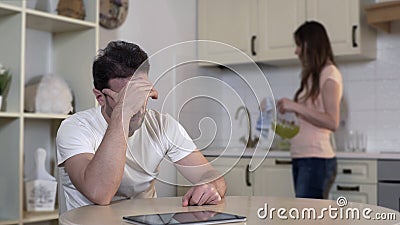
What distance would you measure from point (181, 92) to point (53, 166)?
5.53ft

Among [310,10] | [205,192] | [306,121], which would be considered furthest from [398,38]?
[205,192]

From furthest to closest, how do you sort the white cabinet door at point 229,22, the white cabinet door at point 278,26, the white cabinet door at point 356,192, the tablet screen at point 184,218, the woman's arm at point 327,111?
the white cabinet door at point 229,22 → the white cabinet door at point 278,26 → the white cabinet door at point 356,192 → the woman's arm at point 327,111 → the tablet screen at point 184,218

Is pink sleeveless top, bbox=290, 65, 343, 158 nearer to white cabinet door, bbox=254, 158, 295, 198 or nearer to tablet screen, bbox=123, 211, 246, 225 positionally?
white cabinet door, bbox=254, 158, 295, 198

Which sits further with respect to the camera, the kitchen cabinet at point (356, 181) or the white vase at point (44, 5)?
the kitchen cabinet at point (356, 181)

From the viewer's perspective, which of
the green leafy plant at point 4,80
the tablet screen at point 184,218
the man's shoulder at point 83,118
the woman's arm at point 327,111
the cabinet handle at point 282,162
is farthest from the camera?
the cabinet handle at point 282,162

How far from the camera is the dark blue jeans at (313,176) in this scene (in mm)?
2816

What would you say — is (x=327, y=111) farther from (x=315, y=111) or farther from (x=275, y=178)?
(x=275, y=178)

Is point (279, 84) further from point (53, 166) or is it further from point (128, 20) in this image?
point (53, 166)

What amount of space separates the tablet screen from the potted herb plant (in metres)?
1.43

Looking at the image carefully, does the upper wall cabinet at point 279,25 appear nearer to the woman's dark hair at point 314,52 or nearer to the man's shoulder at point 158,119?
the woman's dark hair at point 314,52

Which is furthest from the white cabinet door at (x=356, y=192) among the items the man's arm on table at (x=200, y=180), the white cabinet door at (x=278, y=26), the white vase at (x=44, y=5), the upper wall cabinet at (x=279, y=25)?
the white vase at (x=44, y=5)

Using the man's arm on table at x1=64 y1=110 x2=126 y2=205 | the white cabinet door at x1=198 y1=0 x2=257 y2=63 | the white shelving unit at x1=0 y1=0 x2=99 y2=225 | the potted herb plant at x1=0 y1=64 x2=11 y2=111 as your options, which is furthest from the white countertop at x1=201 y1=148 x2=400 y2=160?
the potted herb plant at x1=0 y1=64 x2=11 y2=111

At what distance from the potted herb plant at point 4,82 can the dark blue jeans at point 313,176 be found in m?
Answer: 1.44

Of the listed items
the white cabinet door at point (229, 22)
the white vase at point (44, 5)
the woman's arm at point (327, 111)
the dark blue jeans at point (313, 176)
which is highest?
the white cabinet door at point (229, 22)
